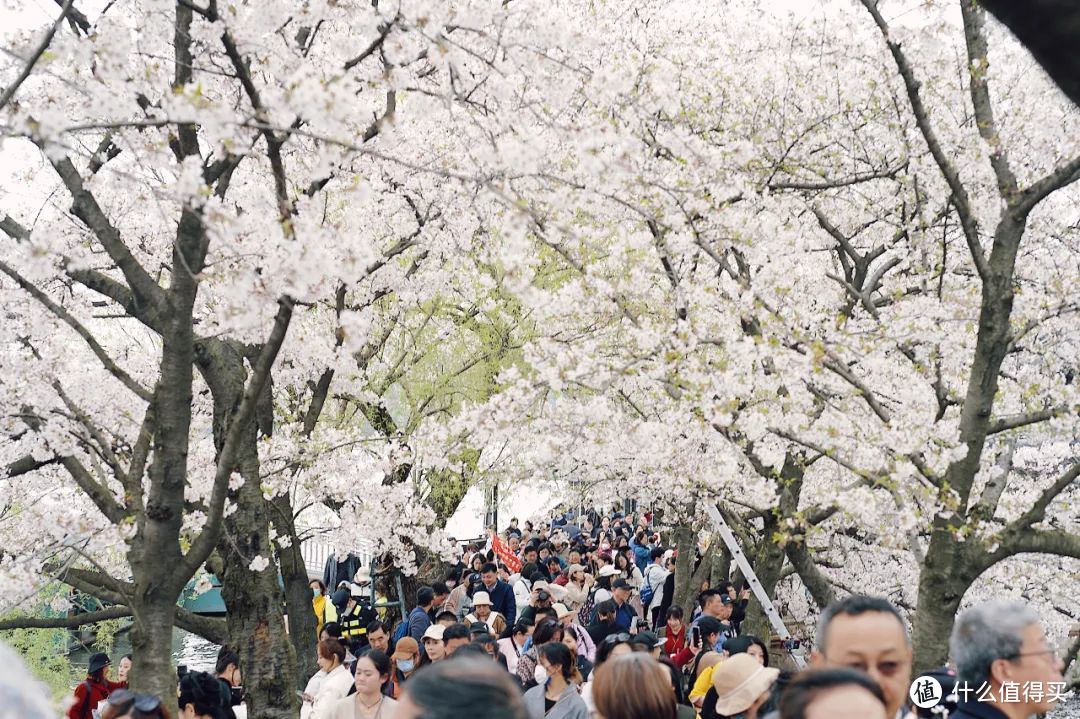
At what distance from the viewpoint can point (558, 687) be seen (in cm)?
612

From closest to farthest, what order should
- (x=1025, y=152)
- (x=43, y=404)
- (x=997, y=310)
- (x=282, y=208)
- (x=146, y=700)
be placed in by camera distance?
(x=146, y=700), (x=282, y=208), (x=997, y=310), (x=43, y=404), (x=1025, y=152)

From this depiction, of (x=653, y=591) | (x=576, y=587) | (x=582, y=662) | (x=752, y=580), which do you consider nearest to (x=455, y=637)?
(x=582, y=662)

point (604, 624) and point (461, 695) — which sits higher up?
point (604, 624)

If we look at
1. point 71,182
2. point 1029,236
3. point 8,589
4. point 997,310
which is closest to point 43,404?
point 8,589

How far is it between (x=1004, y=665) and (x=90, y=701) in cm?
765

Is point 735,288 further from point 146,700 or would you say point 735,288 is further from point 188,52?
point 146,700

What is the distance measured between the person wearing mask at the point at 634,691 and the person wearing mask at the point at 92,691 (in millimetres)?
5961

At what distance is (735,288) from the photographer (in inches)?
322

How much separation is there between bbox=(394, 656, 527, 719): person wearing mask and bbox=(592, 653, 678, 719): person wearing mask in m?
1.62

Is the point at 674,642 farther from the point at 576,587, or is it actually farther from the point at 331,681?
the point at 331,681

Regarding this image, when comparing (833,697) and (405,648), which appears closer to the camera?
(833,697)

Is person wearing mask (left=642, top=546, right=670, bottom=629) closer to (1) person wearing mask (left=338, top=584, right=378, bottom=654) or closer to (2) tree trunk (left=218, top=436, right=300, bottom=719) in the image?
(1) person wearing mask (left=338, top=584, right=378, bottom=654)

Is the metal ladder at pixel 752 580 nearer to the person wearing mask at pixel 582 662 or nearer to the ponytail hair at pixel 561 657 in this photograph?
the person wearing mask at pixel 582 662

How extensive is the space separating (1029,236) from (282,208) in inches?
341
